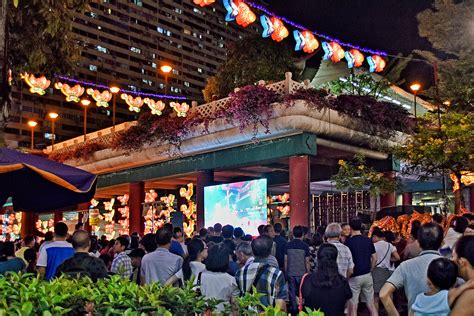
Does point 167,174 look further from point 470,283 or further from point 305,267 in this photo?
point 470,283

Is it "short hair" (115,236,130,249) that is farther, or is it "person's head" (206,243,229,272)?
"short hair" (115,236,130,249)

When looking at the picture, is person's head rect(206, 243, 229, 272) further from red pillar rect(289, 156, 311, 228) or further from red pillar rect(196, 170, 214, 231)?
red pillar rect(196, 170, 214, 231)

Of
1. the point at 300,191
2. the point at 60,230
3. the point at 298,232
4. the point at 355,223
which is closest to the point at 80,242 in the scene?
the point at 60,230

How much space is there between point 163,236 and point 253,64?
15300 mm

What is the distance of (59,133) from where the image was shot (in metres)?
86.9

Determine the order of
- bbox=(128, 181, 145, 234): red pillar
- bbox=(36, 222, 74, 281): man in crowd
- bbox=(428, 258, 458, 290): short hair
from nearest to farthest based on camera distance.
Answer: bbox=(428, 258, 458, 290): short hair < bbox=(36, 222, 74, 281): man in crowd < bbox=(128, 181, 145, 234): red pillar

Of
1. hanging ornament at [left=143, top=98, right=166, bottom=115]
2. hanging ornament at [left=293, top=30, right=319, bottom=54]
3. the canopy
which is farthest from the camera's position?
hanging ornament at [left=143, top=98, right=166, bottom=115]

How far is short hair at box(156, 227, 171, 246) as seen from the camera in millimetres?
7137

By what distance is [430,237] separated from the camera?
5.34 m

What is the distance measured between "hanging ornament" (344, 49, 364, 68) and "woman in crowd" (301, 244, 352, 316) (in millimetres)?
15434

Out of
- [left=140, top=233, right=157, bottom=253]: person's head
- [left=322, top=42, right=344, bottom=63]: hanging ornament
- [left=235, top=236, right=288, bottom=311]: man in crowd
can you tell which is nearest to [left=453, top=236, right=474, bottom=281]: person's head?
[left=235, top=236, right=288, bottom=311]: man in crowd

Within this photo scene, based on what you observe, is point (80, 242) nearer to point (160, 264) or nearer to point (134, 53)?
point (160, 264)

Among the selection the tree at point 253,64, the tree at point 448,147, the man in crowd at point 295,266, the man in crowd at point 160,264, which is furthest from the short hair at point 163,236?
the tree at point 253,64

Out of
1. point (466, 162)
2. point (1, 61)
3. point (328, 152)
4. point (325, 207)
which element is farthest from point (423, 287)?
point (325, 207)
